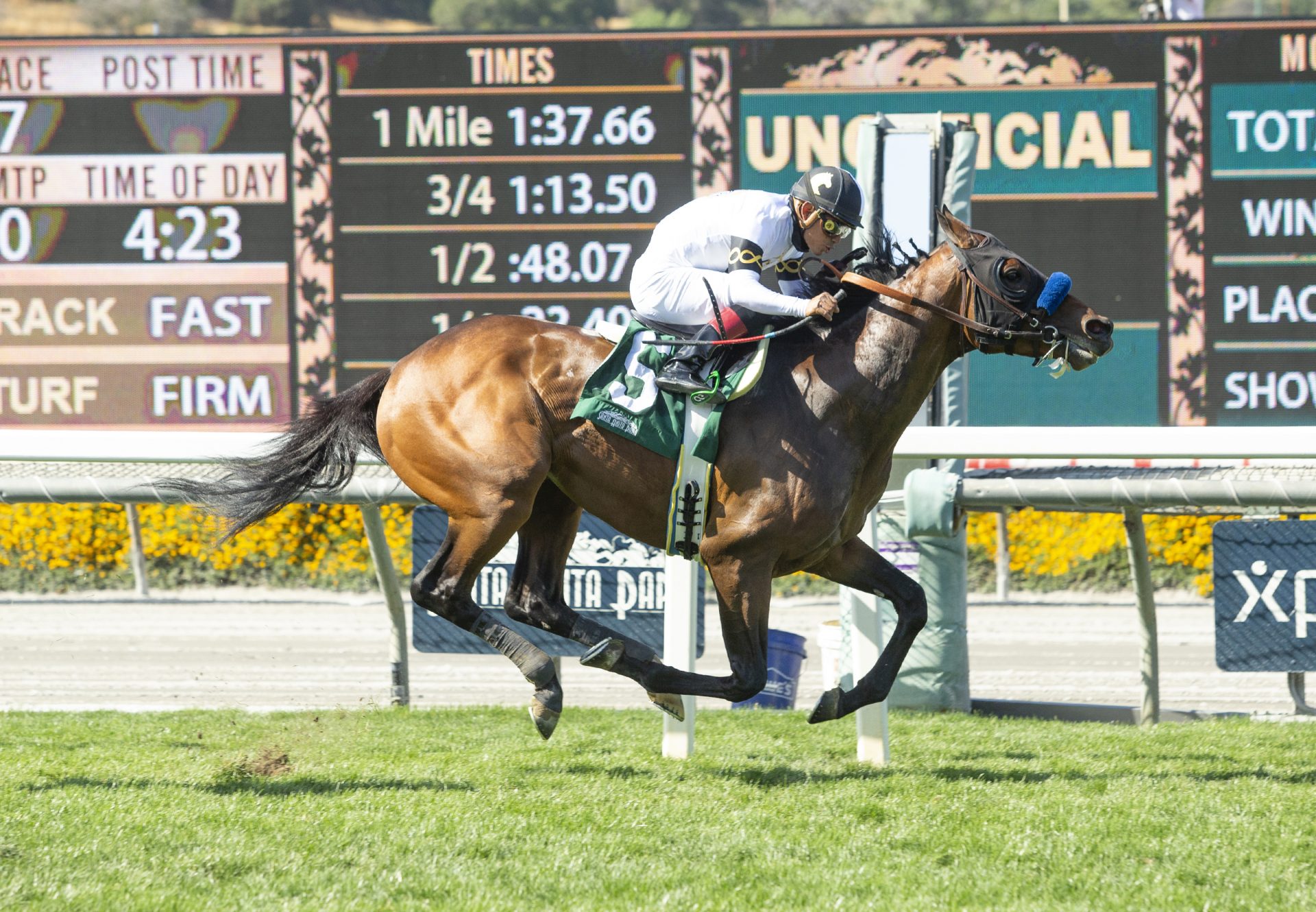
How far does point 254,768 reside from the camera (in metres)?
4.21

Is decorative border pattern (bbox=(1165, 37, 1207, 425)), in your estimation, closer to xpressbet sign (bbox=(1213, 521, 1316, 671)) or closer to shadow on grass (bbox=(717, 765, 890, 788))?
xpressbet sign (bbox=(1213, 521, 1316, 671))

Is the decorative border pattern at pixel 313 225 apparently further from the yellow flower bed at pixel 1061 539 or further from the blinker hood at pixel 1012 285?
the blinker hood at pixel 1012 285

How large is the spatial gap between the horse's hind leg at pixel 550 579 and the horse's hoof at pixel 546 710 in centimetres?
15

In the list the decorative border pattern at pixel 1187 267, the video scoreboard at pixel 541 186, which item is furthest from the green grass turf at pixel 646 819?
Answer: the video scoreboard at pixel 541 186

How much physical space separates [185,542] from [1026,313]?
300 inches

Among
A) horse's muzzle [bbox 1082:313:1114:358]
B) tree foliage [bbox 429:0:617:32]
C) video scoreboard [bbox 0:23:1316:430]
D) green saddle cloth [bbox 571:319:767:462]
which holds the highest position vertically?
tree foliage [bbox 429:0:617:32]

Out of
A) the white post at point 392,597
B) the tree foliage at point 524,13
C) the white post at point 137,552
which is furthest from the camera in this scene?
the tree foliage at point 524,13

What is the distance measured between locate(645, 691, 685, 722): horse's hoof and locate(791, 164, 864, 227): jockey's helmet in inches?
53.1

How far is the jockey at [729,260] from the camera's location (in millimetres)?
3930

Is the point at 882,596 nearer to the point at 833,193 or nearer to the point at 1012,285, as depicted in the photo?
the point at 1012,285

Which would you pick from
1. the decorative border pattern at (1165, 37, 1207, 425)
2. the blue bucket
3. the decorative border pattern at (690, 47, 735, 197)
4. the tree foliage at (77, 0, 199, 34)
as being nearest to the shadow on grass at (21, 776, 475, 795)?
the blue bucket

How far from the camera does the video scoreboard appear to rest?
8.93 metres

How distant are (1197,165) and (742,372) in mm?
6018

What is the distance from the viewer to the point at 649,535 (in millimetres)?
4094
